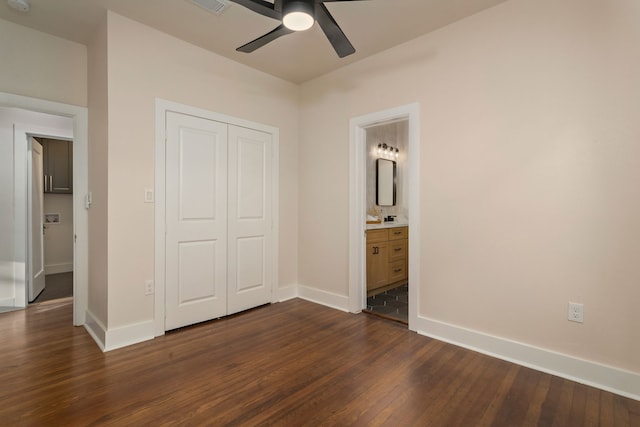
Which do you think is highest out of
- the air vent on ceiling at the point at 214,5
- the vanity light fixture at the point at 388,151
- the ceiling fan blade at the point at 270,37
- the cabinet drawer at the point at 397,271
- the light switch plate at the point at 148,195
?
the air vent on ceiling at the point at 214,5

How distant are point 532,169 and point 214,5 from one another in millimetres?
2767

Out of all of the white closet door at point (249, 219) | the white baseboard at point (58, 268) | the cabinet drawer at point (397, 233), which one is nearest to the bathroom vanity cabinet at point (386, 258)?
the cabinet drawer at point (397, 233)

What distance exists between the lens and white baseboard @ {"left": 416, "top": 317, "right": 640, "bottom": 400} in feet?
6.24

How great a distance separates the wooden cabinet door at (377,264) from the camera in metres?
3.78

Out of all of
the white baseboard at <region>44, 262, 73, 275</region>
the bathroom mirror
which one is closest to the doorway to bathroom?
the bathroom mirror

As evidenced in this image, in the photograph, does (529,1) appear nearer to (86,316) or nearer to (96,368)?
(96,368)

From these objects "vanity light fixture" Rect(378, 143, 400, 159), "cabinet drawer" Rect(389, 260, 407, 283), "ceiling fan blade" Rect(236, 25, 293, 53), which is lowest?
"cabinet drawer" Rect(389, 260, 407, 283)

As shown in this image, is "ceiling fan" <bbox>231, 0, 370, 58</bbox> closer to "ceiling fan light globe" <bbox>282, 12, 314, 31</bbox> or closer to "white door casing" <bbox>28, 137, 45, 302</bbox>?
"ceiling fan light globe" <bbox>282, 12, 314, 31</bbox>

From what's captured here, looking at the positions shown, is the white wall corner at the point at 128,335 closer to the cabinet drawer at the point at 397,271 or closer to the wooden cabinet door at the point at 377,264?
the wooden cabinet door at the point at 377,264

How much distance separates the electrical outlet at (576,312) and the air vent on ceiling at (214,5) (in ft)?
11.1

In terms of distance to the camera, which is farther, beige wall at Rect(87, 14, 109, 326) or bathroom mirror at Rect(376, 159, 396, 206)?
bathroom mirror at Rect(376, 159, 396, 206)

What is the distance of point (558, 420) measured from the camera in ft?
5.45

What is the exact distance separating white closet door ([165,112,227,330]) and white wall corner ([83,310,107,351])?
49 centimetres

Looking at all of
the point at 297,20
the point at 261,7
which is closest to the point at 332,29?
the point at 297,20
